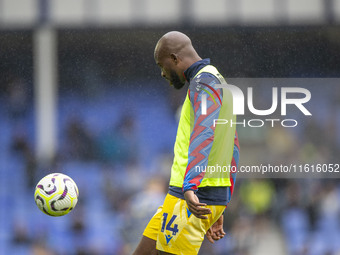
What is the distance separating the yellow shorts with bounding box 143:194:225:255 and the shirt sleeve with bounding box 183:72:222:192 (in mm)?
Result: 284

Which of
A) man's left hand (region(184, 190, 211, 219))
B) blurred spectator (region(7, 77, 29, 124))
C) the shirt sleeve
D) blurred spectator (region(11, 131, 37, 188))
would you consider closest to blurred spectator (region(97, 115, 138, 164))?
blurred spectator (region(11, 131, 37, 188))

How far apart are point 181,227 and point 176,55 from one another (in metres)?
0.98

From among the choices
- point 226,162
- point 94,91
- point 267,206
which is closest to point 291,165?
point 267,206

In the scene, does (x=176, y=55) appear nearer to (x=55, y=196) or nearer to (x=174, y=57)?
(x=174, y=57)

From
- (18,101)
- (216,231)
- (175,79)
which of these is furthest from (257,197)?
(175,79)

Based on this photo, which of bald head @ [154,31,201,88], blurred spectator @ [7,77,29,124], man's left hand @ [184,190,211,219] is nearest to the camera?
man's left hand @ [184,190,211,219]

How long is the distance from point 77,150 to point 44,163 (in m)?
0.58

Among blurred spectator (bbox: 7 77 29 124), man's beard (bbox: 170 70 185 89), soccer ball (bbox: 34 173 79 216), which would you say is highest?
blurred spectator (bbox: 7 77 29 124)

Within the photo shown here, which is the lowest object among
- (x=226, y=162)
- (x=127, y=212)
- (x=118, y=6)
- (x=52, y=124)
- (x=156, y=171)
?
(x=226, y=162)

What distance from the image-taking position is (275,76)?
752cm

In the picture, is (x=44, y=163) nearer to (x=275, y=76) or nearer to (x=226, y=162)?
(x=275, y=76)

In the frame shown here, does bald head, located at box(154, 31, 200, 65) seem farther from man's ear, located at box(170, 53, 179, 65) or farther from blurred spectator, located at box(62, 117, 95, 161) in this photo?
blurred spectator, located at box(62, 117, 95, 161)

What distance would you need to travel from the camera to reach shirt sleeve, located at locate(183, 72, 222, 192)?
144 inches

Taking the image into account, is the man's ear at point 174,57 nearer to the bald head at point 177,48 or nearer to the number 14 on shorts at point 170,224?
the bald head at point 177,48
